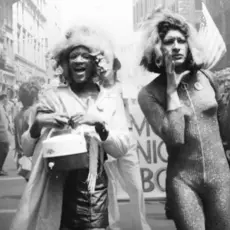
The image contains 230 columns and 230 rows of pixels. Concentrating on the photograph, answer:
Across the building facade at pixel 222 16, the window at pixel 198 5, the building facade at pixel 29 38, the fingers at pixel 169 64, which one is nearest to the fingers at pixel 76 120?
the fingers at pixel 169 64

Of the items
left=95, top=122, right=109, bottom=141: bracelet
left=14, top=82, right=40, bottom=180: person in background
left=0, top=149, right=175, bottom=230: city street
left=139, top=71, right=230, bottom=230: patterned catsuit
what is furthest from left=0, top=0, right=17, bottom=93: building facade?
left=139, top=71, right=230, bottom=230: patterned catsuit

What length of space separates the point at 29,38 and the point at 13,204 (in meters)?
1.23

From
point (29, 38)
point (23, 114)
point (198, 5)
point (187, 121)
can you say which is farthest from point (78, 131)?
point (198, 5)

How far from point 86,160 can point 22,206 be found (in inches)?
18.5

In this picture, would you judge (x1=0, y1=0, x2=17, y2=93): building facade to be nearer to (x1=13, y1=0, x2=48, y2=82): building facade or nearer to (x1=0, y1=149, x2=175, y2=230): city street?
(x1=13, y1=0, x2=48, y2=82): building facade

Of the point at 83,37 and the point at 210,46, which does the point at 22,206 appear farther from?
the point at 210,46

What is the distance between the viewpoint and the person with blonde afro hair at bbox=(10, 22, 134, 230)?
1.83 metres

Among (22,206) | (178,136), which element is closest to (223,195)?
(178,136)

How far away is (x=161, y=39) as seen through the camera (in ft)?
6.93

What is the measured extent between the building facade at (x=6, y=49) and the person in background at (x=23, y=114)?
18 cm

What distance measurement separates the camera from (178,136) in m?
1.85

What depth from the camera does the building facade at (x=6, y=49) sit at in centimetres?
264

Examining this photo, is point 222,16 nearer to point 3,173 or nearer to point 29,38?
point 29,38

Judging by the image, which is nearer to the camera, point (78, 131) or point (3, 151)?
point (78, 131)
